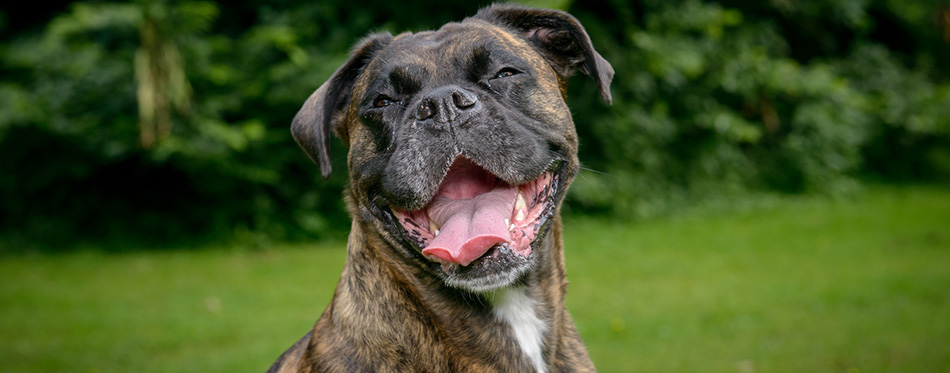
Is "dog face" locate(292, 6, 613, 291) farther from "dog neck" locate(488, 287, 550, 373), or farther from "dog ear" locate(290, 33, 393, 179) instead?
"dog neck" locate(488, 287, 550, 373)

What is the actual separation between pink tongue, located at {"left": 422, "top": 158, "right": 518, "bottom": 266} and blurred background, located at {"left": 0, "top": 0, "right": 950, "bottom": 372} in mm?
3191

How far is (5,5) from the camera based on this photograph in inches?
447

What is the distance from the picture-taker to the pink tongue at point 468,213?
268cm

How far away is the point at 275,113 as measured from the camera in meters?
10.0

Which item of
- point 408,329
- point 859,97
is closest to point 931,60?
point 859,97

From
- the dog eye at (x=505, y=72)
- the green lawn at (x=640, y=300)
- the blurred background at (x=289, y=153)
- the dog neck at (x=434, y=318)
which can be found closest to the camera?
the dog neck at (x=434, y=318)

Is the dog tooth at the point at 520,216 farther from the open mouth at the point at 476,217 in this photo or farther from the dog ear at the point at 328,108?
the dog ear at the point at 328,108

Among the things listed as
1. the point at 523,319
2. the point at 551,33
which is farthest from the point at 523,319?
the point at 551,33

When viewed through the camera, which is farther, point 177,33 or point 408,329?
point 177,33

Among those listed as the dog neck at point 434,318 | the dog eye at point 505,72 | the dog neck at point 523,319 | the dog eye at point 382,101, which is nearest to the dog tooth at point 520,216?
the dog neck at point 434,318

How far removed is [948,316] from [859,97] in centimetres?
749

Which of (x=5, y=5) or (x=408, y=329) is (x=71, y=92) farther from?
(x=408, y=329)

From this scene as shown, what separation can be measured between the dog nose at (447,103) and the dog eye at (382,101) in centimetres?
30

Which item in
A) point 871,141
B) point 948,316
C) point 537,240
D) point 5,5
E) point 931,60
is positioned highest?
point 537,240
